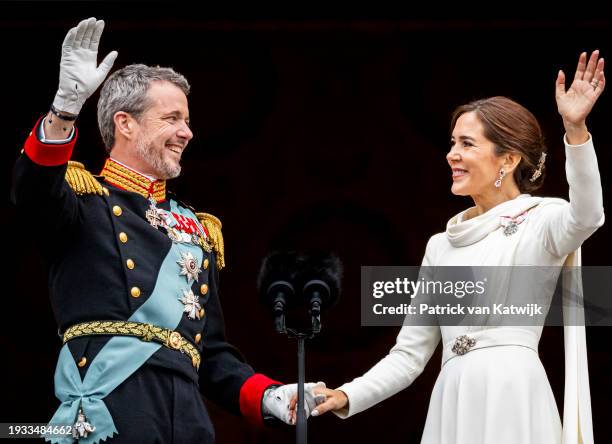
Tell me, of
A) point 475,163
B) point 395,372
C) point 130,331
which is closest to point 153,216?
point 130,331

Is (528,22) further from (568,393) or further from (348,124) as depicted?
(568,393)

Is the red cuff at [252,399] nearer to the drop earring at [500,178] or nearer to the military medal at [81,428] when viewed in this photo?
the military medal at [81,428]

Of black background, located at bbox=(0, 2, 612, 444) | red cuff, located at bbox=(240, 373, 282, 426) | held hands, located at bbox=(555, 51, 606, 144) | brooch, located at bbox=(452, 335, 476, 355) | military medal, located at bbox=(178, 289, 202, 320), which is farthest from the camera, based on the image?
black background, located at bbox=(0, 2, 612, 444)

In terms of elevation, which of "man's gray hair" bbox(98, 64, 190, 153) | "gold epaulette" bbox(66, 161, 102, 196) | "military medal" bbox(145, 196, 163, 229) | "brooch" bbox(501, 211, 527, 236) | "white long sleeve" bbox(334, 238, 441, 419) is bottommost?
"white long sleeve" bbox(334, 238, 441, 419)

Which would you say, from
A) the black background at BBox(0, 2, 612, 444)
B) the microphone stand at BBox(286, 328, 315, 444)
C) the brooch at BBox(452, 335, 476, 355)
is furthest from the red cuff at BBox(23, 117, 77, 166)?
the black background at BBox(0, 2, 612, 444)

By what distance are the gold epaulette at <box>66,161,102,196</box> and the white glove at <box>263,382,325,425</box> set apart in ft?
2.78

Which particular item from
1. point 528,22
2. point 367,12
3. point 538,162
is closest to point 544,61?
point 528,22

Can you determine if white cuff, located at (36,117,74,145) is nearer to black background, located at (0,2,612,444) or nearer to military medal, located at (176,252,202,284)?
military medal, located at (176,252,202,284)

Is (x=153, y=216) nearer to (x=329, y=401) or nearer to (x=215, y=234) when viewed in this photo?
(x=215, y=234)

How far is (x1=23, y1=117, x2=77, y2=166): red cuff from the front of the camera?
400 centimetres

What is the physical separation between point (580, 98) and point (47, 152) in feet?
4.92

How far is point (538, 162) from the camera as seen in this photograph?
14.8ft

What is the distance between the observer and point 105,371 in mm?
4125

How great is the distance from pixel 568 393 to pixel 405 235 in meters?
2.30
